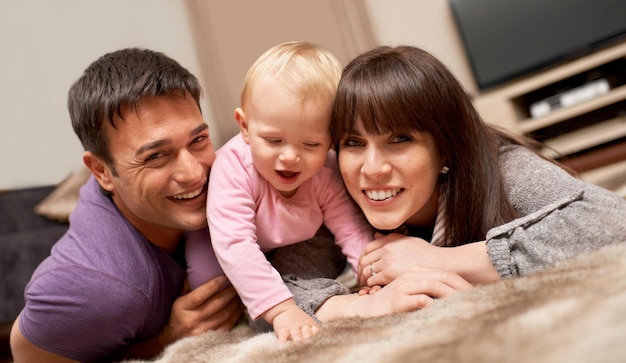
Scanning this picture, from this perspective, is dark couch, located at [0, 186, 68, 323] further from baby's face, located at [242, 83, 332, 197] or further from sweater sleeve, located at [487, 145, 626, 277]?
sweater sleeve, located at [487, 145, 626, 277]

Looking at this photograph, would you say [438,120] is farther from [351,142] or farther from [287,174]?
[287,174]

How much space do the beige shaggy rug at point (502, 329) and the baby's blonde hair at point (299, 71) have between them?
20.2 inches

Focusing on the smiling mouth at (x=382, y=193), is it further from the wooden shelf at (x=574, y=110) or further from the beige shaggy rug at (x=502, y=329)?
the wooden shelf at (x=574, y=110)

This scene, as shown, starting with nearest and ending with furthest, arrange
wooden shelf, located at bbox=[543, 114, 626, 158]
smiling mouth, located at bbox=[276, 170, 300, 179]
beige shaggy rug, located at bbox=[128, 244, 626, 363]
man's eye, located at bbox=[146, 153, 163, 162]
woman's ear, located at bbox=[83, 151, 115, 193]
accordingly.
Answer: beige shaggy rug, located at bbox=[128, 244, 626, 363] < smiling mouth, located at bbox=[276, 170, 300, 179] < man's eye, located at bbox=[146, 153, 163, 162] < woman's ear, located at bbox=[83, 151, 115, 193] < wooden shelf, located at bbox=[543, 114, 626, 158]

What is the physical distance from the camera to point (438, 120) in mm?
1130

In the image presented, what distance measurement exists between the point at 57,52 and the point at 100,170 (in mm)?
2066

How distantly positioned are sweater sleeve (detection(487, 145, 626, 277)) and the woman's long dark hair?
99mm

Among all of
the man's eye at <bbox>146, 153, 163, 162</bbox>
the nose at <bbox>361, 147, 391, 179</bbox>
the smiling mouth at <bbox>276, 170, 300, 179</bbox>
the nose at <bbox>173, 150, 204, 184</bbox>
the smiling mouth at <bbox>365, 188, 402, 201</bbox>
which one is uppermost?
the man's eye at <bbox>146, 153, 163, 162</bbox>

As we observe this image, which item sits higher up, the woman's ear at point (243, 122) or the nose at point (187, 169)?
the woman's ear at point (243, 122)

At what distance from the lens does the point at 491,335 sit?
0.62m

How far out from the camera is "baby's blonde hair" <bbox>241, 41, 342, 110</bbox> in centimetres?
115

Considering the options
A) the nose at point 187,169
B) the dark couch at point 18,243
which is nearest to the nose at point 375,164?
the nose at point 187,169

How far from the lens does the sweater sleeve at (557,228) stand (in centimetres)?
99

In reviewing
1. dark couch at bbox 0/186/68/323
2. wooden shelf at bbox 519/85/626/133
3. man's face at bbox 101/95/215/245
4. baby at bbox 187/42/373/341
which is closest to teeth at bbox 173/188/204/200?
man's face at bbox 101/95/215/245
